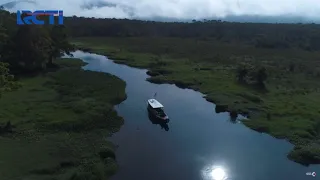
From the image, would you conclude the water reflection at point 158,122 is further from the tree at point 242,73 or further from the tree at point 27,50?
the tree at point 27,50

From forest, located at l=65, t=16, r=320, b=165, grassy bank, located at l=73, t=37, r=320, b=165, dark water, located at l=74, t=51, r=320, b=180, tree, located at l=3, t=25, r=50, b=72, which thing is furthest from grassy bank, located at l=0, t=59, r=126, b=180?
forest, located at l=65, t=16, r=320, b=165

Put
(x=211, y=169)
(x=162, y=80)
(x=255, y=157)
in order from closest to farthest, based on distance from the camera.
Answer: (x=211, y=169), (x=255, y=157), (x=162, y=80)

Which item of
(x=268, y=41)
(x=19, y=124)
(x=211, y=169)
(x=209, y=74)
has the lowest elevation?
(x=211, y=169)

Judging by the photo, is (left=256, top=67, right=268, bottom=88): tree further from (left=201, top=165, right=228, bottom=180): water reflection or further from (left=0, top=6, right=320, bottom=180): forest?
(left=201, top=165, right=228, bottom=180): water reflection

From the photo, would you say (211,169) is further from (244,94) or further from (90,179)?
(244,94)

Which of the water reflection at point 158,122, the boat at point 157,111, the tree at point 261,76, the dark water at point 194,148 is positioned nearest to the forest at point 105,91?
the tree at point 261,76

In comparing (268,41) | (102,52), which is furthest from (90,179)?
(268,41)
